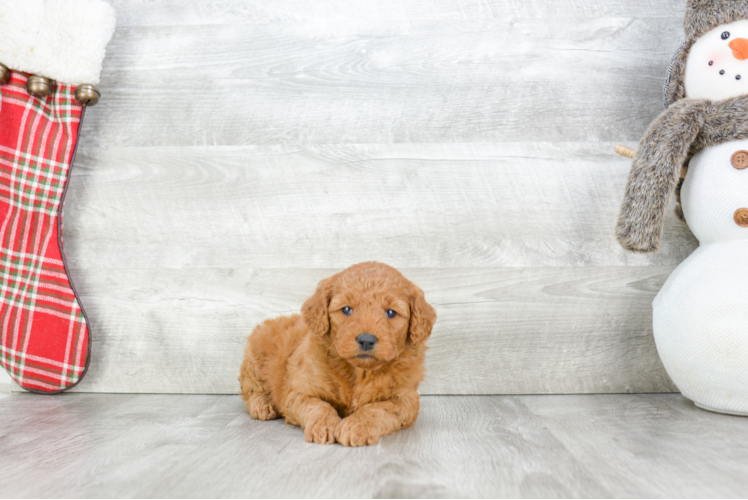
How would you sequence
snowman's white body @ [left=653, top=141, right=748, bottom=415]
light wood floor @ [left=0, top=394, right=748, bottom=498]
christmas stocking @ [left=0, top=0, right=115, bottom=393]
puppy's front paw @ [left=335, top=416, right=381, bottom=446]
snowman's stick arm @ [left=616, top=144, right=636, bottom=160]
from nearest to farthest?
1. light wood floor @ [left=0, top=394, right=748, bottom=498]
2. puppy's front paw @ [left=335, top=416, right=381, bottom=446]
3. snowman's white body @ [left=653, top=141, right=748, bottom=415]
4. snowman's stick arm @ [left=616, top=144, right=636, bottom=160]
5. christmas stocking @ [left=0, top=0, right=115, bottom=393]

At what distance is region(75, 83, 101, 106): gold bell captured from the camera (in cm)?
141

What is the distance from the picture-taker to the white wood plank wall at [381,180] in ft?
4.84

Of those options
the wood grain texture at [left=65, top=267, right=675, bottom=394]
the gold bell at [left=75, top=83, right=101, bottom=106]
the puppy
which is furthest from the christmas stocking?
the puppy

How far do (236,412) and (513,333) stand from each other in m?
0.75

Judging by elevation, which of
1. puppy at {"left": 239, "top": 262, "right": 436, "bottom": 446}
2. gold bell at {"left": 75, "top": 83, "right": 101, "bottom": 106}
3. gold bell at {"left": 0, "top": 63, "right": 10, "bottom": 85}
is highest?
gold bell at {"left": 0, "top": 63, "right": 10, "bottom": 85}

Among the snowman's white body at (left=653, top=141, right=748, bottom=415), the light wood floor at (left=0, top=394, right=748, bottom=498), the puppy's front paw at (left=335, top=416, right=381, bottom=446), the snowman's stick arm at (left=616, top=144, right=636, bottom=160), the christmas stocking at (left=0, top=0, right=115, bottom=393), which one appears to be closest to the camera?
the light wood floor at (left=0, top=394, right=748, bottom=498)

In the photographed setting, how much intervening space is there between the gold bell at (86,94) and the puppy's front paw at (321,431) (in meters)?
1.03

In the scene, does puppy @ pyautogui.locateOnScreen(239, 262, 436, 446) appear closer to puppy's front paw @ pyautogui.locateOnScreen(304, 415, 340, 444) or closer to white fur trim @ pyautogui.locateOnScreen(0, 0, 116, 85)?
puppy's front paw @ pyautogui.locateOnScreen(304, 415, 340, 444)

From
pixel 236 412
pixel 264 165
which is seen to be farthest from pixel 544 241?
pixel 236 412

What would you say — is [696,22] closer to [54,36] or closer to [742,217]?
[742,217]

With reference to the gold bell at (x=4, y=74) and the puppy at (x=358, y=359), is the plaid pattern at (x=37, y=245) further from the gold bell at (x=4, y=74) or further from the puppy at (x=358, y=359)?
the puppy at (x=358, y=359)

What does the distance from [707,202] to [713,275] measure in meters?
0.17

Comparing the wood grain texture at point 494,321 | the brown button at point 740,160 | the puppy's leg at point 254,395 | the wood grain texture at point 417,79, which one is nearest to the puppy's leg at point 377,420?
the puppy's leg at point 254,395

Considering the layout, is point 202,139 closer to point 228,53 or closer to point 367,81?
point 228,53
